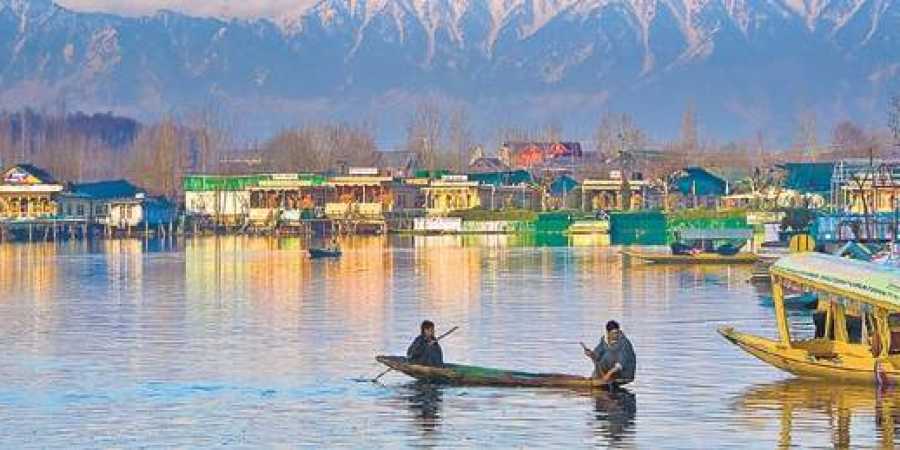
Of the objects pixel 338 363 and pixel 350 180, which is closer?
pixel 338 363

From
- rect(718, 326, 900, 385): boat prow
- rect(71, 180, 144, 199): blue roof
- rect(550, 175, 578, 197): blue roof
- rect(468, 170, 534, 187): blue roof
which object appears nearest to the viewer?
rect(718, 326, 900, 385): boat prow

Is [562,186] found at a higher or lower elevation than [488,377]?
higher

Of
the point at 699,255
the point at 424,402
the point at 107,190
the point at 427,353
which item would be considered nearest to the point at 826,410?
the point at 424,402

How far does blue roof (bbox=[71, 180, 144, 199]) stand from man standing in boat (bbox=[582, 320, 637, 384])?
455 ft

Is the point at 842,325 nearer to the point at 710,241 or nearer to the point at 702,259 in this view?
the point at 702,259

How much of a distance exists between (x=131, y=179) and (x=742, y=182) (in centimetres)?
5378

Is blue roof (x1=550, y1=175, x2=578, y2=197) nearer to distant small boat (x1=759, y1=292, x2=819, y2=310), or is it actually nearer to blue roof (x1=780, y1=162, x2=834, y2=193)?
blue roof (x1=780, y1=162, x2=834, y2=193)

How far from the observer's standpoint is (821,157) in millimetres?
194250

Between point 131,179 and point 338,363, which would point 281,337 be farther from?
point 131,179

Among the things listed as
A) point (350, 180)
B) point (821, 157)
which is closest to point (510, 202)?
point (350, 180)

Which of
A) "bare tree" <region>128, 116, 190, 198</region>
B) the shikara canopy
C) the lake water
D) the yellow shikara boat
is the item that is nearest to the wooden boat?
the lake water

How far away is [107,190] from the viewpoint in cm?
17212

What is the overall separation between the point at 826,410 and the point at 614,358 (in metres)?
3.15

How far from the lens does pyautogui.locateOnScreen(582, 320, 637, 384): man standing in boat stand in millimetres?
32125
